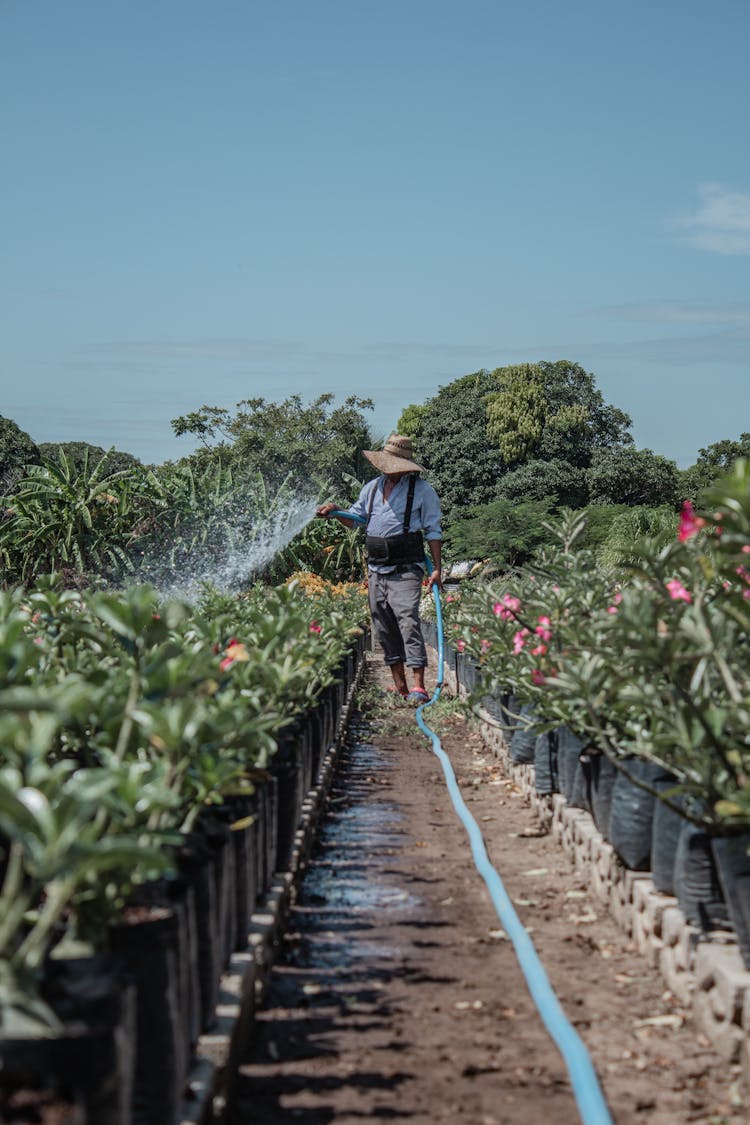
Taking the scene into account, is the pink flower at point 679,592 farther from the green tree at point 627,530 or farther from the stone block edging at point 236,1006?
the green tree at point 627,530

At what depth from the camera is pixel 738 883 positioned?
2859mm

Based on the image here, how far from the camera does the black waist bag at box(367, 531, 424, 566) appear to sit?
28.0ft

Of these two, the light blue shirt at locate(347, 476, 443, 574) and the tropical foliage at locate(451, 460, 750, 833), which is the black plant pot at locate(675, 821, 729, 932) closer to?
the tropical foliage at locate(451, 460, 750, 833)

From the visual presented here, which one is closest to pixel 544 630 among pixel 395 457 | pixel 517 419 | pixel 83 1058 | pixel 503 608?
pixel 503 608

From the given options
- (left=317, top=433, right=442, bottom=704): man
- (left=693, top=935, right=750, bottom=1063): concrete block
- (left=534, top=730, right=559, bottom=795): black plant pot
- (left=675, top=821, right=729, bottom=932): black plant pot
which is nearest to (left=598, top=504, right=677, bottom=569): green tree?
(left=317, top=433, right=442, bottom=704): man

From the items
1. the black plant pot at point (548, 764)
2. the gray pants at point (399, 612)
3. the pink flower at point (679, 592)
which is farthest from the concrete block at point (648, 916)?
the gray pants at point (399, 612)

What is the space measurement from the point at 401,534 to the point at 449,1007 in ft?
18.1

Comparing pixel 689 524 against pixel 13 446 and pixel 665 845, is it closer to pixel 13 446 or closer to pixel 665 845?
pixel 665 845

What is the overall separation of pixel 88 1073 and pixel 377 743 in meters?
6.33

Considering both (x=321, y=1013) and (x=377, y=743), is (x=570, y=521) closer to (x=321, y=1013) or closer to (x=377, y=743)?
(x=377, y=743)

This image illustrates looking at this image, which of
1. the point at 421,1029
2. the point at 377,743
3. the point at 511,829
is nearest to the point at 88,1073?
the point at 421,1029

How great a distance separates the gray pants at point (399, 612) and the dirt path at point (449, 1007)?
3313 mm

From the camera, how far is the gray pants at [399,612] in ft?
28.0

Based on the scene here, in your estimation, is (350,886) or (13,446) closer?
(350,886)
